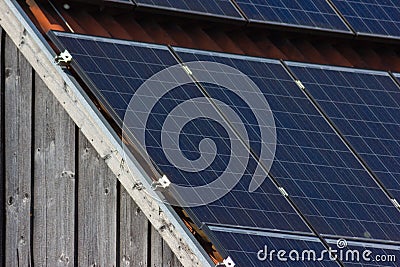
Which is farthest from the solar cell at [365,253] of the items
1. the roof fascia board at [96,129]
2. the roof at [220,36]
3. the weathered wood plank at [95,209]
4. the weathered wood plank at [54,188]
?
the roof at [220,36]

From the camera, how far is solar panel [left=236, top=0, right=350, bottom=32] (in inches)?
625

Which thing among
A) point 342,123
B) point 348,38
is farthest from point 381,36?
point 342,123

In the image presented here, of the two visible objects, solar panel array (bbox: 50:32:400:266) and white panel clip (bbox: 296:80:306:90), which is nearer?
solar panel array (bbox: 50:32:400:266)

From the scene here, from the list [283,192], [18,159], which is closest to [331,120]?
[283,192]

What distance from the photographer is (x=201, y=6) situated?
1562cm

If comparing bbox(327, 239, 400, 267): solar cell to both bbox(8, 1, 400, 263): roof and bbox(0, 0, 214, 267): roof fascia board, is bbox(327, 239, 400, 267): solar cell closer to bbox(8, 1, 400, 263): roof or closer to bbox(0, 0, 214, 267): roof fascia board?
bbox(8, 1, 400, 263): roof

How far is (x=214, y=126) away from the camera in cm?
1429

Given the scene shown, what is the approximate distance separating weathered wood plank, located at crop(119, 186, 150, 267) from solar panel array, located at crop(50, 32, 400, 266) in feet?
2.06

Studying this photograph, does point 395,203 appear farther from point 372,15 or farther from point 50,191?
point 50,191

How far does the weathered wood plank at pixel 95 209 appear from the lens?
14.1 m

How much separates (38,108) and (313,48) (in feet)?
11.2

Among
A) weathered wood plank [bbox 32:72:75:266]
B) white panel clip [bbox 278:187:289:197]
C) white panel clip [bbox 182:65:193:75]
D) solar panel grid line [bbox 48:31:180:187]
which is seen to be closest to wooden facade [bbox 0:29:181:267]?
weathered wood plank [bbox 32:72:75:266]

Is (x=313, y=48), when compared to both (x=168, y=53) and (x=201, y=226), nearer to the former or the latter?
(x=168, y=53)

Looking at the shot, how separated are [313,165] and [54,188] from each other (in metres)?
2.51
